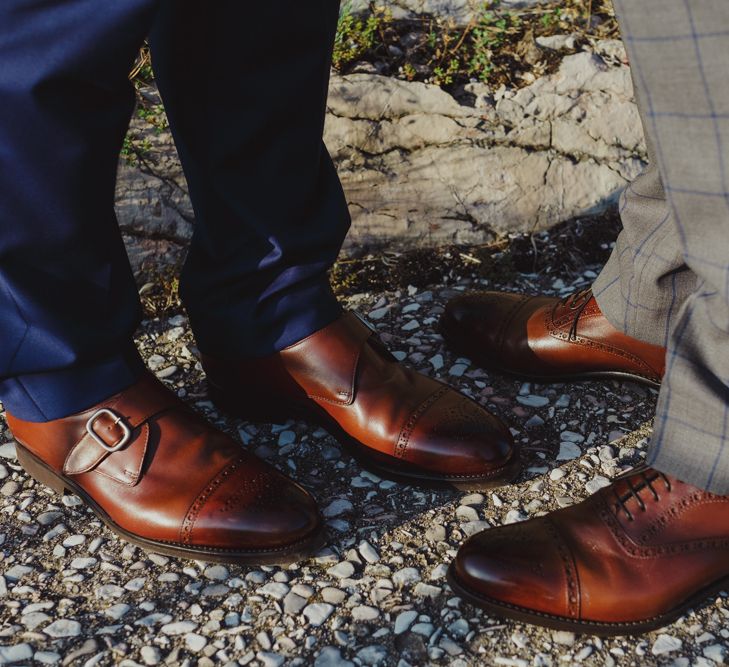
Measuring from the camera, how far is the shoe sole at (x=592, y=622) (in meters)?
1.54

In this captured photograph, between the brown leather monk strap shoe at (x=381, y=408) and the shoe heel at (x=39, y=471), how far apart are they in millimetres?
470

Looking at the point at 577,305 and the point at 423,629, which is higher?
the point at 577,305

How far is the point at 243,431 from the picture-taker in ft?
7.13

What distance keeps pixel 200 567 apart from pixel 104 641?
0.81ft

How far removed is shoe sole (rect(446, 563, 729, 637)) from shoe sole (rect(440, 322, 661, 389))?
0.70 metres

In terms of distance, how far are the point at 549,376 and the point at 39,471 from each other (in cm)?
131

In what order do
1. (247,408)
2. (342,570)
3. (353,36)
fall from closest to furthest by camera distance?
1. (342,570)
2. (247,408)
3. (353,36)

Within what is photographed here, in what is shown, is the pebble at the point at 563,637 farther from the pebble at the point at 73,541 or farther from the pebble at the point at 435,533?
the pebble at the point at 73,541

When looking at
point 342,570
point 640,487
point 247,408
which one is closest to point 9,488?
point 247,408

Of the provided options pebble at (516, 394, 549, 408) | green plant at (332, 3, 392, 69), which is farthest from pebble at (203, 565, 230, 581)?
green plant at (332, 3, 392, 69)

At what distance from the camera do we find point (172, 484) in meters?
1.72

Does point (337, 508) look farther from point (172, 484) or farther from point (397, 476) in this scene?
point (172, 484)

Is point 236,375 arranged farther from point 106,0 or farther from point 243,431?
point 106,0

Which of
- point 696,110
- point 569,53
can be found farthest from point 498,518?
point 569,53
